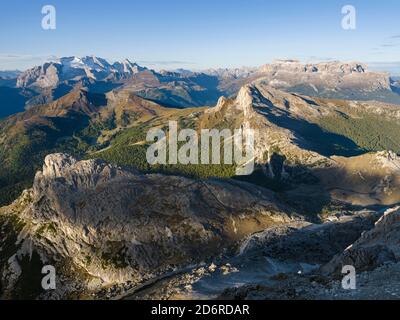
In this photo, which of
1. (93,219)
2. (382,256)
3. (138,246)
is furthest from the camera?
(93,219)

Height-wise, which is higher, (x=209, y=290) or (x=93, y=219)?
(x=209, y=290)

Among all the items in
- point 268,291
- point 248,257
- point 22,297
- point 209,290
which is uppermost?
point 268,291

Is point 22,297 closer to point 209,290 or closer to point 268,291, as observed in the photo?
point 209,290

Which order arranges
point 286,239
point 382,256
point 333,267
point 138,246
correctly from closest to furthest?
point 382,256 → point 333,267 → point 286,239 → point 138,246

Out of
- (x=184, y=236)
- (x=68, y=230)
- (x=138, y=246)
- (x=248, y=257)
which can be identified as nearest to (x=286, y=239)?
(x=248, y=257)

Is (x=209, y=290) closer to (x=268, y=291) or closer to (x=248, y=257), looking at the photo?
(x=268, y=291)

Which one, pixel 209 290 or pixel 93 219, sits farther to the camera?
pixel 93 219
